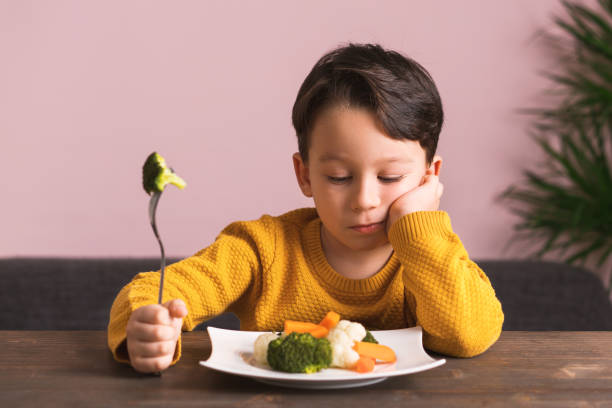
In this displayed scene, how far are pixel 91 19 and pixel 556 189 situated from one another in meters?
1.84

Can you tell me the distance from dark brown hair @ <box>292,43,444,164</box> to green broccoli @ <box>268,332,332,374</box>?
0.41 m

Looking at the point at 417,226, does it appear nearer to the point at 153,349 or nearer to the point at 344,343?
the point at 344,343

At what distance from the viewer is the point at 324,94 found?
1.14m

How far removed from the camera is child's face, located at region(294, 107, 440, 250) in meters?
1.07

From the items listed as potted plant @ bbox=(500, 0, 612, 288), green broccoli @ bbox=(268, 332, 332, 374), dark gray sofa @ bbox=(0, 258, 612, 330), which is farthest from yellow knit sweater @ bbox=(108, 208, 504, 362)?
potted plant @ bbox=(500, 0, 612, 288)

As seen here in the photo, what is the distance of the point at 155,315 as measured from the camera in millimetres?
855

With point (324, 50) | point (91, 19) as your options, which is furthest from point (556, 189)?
point (91, 19)

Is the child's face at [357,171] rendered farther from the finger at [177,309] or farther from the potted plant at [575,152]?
the potted plant at [575,152]

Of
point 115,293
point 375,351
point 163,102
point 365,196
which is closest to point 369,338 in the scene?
point 375,351

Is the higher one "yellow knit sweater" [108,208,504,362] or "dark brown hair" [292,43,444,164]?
"dark brown hair" [292,43,444,164]

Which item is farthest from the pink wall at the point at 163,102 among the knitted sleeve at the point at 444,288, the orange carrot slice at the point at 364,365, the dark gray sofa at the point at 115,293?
the orange carrot slice at the point at 364,365

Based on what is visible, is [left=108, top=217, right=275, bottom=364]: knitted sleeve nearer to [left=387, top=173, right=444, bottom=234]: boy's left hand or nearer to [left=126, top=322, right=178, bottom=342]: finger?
[left=126, top=322, right=178, bottom=342]: finger

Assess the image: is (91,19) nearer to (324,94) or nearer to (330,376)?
(324,94)

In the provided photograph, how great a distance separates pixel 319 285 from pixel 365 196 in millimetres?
247
